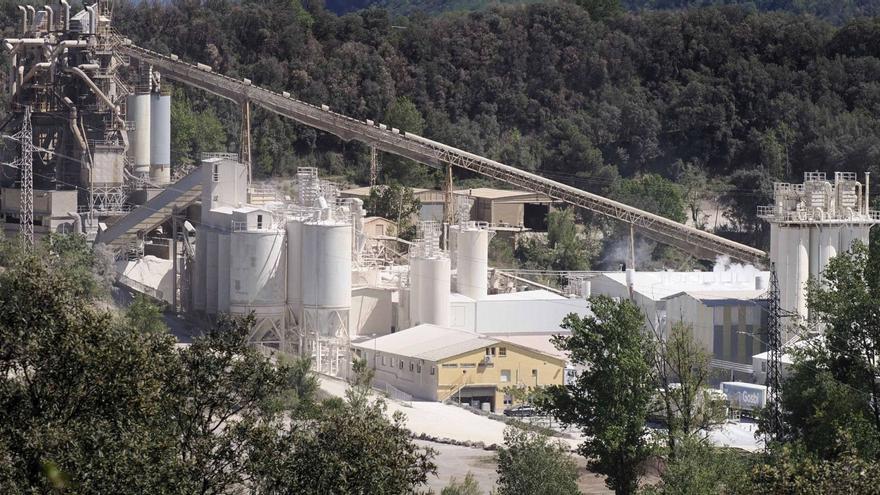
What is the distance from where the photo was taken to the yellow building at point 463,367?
5353 centimetres

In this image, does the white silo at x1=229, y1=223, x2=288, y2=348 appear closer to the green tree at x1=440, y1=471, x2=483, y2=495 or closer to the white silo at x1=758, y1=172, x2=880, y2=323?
the white silo at x1=758, y1=172, x2=880, y2=323

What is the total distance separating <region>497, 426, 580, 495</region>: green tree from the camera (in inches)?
1523

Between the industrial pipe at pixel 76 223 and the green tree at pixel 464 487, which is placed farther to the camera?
the industrial pipe at pixel 76 223

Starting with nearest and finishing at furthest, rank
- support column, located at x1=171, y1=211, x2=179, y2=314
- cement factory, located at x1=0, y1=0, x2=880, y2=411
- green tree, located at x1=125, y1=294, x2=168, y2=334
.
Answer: green tree, located at x1=125, y1=294, x2=168, y2=334, cement factory, located at x1=0, y1=0, x2=880, y2=411, support column, located at x1=171, y1=211, x2=179, y2=314

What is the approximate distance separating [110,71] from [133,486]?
1702 inches

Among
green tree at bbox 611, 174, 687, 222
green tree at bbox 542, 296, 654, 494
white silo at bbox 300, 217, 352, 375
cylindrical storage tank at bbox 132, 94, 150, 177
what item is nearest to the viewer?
green tree at bbox 542, 296, 654, 494

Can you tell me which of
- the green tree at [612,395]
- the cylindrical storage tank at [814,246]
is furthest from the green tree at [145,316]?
the cylindrical storage tank at [814,246]

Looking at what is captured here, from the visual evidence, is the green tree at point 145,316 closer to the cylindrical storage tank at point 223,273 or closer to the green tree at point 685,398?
the cylindrical storage tank at point 223,273

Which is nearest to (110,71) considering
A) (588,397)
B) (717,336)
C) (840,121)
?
(717,336)

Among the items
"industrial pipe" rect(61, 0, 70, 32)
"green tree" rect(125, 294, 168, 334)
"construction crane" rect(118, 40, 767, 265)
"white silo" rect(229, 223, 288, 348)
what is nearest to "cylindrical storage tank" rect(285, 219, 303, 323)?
"white silo" rect(229, 223, 288, 348)

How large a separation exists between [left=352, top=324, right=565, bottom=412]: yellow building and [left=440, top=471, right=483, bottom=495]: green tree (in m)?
11.0

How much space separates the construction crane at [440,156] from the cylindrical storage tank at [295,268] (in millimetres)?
12777

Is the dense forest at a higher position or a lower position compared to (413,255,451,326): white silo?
higher

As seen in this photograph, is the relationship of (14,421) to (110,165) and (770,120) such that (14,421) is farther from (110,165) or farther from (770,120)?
(770,120)
